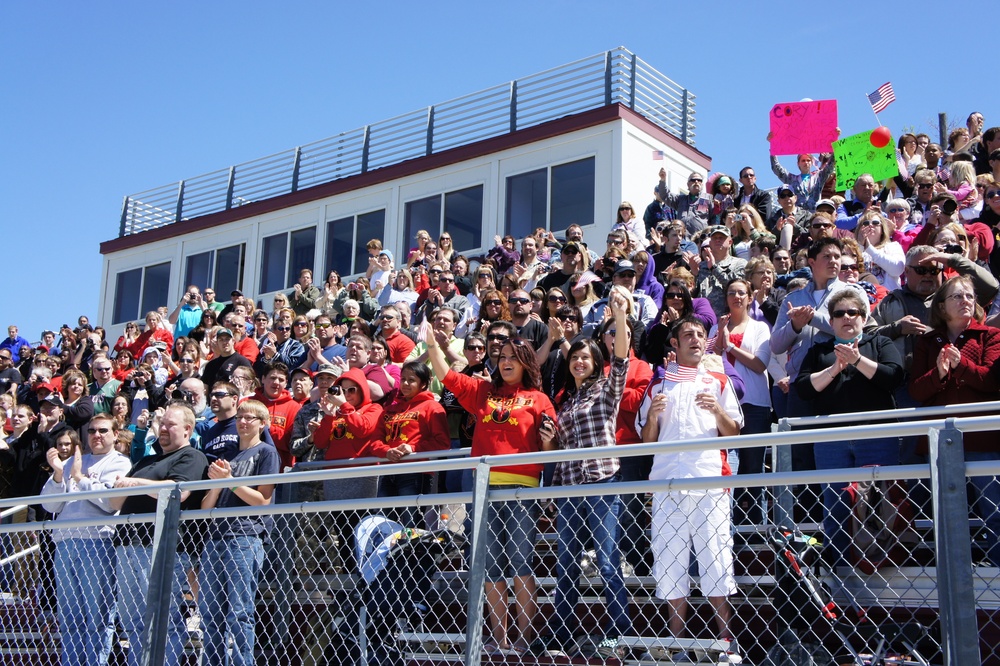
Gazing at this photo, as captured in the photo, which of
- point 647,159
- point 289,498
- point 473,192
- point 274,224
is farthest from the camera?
point 274,224

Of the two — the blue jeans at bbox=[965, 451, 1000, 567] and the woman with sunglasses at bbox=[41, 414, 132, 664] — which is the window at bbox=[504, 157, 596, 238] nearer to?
the woman with sunglasses at bbox=[41, 414, 132, 664]

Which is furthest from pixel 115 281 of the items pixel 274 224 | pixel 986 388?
pixel 986 388

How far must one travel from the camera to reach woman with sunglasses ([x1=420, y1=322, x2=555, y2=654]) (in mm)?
5100

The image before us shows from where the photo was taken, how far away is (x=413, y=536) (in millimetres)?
5574

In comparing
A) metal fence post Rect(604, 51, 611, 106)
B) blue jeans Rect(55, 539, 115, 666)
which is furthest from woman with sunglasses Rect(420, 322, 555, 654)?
metal fence post Rect(604, 51, 611, 106)

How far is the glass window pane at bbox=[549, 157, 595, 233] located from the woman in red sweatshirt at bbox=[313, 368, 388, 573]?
33.3ft

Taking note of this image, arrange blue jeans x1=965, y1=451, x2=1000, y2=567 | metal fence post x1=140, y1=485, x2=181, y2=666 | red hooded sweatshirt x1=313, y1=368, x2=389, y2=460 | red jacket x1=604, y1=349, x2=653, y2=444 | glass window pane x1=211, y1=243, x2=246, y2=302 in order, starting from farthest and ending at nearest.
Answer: glass window pane x1=211, y1=243, x2=246, y2=302 < red hooded sweatshirt x1=313, y1=368, x2=389, y2=460 < red jacket x1=604, y1=349, x2=653, y2=444 < metal fence post x1=140, y1=485, x2=181, y2=666 < blue jeans x1=965, y1=451, x2=1000, y2=567

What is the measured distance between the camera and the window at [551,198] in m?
17.9

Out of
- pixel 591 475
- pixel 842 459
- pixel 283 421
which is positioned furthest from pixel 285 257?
pixel 842 459

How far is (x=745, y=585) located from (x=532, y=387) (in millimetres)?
1865

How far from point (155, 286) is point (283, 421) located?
1691 cm

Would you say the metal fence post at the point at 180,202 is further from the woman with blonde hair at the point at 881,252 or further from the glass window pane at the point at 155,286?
the woman with blonde hair at the point at 881,252

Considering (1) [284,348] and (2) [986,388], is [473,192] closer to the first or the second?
(1) [284,348]

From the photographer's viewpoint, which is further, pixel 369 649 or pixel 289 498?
pixel 289 498
